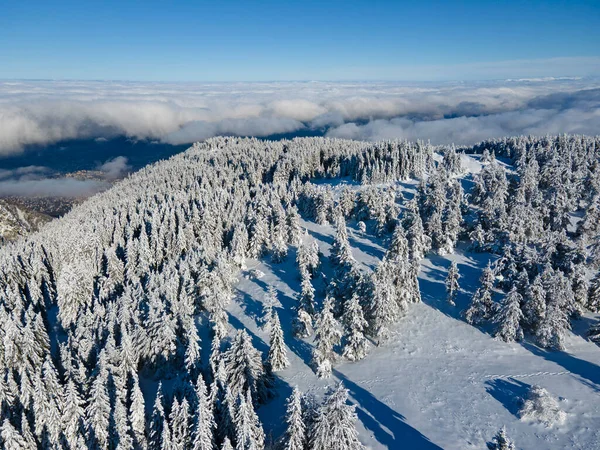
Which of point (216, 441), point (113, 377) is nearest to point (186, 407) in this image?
point (216, 441)

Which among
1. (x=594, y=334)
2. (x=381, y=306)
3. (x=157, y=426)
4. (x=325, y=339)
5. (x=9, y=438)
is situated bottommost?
(x=9, y=438)

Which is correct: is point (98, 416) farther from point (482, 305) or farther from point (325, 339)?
point (482, 305)

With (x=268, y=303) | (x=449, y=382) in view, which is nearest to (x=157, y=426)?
(x=268, y=303)

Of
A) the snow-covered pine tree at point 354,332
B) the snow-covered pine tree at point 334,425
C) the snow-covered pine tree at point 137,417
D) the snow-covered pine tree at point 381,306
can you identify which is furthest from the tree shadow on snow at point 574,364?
the snow-covered pine tree at point 137,417

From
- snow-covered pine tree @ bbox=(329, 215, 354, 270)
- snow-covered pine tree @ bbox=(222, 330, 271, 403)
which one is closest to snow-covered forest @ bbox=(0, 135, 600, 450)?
snow-covered pine tree @ bbox=(222, 330, 271, 403)

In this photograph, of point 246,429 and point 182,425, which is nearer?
point 246,429

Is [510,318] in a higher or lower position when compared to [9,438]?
higher
